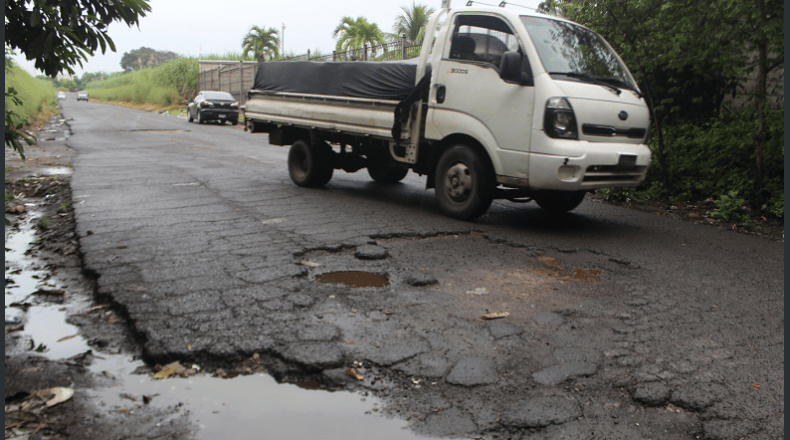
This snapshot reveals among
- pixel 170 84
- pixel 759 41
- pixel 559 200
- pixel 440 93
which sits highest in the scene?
pixel 170 84

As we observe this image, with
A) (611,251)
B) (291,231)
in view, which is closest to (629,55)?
(611,251)

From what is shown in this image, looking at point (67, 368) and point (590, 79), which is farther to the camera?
point (590, 79)

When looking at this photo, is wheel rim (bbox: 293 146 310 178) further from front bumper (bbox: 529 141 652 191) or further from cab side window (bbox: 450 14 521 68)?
front bumper (bbox: 529 141 652 191)

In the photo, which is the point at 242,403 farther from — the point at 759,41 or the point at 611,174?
the point at 759,41

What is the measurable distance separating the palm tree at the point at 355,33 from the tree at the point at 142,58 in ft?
373

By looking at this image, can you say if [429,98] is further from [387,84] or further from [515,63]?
[515,63]

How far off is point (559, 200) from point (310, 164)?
3.45m

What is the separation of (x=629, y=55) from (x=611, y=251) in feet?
12.2

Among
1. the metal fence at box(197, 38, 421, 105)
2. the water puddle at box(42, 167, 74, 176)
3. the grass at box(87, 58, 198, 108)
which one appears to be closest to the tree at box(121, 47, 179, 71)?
the grass at box(87, 58, 198, 108)

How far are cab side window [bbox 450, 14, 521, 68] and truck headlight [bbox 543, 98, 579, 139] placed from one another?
0.77m

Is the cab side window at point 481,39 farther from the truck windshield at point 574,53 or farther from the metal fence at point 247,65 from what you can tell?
the metal fence at point 247,65

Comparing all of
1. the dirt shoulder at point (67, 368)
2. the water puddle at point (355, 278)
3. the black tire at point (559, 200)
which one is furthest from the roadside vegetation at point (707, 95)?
the dirt shoulder at point (67, 368)

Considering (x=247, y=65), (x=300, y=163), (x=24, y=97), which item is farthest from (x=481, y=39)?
(x=247, y=65)

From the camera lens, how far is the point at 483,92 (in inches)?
253
